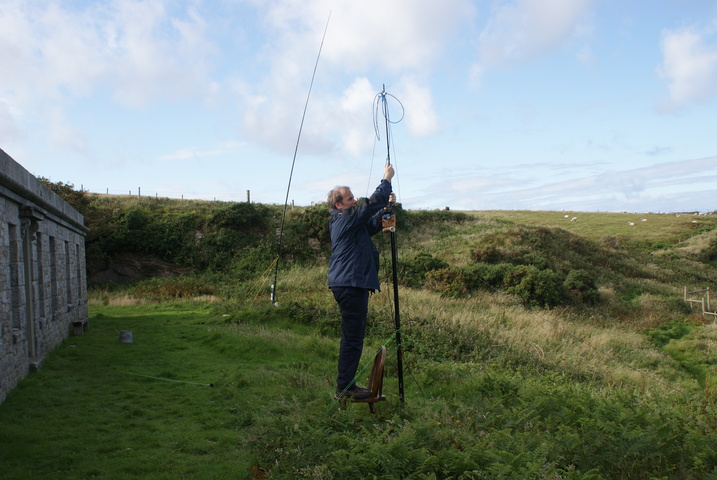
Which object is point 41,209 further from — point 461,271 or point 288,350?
point 461,271

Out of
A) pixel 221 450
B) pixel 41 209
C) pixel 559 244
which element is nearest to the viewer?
pixel 221 450

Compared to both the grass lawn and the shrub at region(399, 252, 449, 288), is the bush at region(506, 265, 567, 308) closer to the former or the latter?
the shrub at region(399, 252, 449, 288)

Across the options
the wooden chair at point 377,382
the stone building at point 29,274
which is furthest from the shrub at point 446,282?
the wooden chair at point 377,382

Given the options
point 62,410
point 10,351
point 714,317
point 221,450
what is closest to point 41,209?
point 10,351

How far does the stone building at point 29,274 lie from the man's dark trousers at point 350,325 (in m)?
4.94

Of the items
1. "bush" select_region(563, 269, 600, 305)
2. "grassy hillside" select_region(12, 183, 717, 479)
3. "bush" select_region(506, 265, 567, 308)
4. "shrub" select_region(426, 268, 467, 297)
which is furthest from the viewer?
"bush" select_region(563, 269, 600, 305)

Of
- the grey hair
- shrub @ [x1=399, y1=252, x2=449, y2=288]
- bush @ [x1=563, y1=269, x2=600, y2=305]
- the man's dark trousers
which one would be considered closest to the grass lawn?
the man's dark trousers

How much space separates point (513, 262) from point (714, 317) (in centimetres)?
895

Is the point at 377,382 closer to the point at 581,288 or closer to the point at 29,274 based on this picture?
the point at 29,274

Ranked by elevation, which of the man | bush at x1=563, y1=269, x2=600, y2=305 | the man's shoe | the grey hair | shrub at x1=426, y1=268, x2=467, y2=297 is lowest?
bush at x1=563, y1=269, x2=600, y2=305

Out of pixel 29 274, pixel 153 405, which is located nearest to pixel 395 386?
pixel 153 405

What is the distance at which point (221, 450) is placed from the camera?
216 inches

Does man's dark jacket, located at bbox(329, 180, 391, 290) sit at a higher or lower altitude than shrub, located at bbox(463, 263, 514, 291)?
higher

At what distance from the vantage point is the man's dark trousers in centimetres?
552
